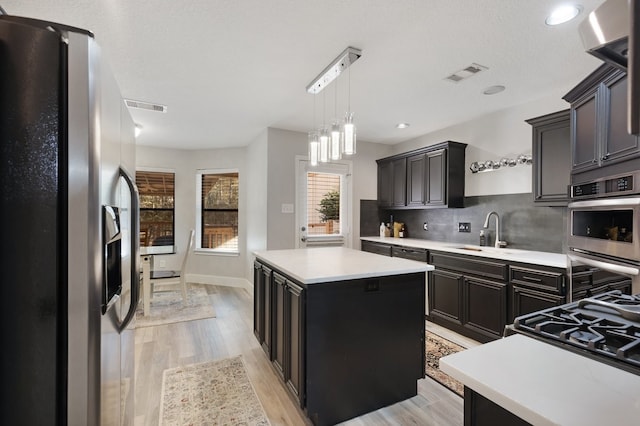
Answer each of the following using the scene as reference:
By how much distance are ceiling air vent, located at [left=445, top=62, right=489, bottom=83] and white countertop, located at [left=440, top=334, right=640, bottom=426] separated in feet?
7.75

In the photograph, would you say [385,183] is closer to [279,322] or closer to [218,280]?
[279,322]

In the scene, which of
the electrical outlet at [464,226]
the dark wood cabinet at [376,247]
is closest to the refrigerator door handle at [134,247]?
the dark wood cabinet at [376,247]

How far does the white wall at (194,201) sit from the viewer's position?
5.50 meters

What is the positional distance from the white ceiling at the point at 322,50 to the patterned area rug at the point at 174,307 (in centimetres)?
256

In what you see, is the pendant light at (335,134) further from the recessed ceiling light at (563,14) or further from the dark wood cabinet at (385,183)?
the dark wood cabinet at (385,183)

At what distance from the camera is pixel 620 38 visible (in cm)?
40

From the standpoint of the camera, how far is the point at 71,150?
32.0 inches

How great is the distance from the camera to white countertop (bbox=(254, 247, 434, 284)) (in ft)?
6.23

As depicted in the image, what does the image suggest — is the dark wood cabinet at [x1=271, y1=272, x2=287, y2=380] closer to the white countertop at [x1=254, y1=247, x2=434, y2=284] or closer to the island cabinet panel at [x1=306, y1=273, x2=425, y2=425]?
the white countertop at [x1=254, y1=247, x2=434, y2=284]

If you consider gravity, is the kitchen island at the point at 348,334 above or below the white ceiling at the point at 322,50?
below

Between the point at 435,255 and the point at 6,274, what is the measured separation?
3.57m

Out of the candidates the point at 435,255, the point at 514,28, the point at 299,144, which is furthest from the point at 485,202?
the point at 299,144

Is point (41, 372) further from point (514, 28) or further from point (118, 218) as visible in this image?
point (514, 28)

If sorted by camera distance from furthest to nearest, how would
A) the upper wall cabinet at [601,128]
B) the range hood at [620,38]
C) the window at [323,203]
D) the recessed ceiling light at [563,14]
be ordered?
1. the window at [323,203]
2. the recessed ceiling light at [563,14]
3. the upper wall cabinet at [601,128]
4. the range hood at [620,38]
